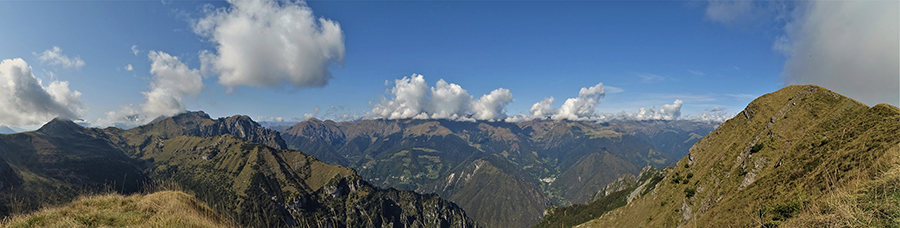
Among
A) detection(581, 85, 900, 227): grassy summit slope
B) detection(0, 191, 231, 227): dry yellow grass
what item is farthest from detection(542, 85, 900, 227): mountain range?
detection(0, 191, 231, 227): dry yellow grass

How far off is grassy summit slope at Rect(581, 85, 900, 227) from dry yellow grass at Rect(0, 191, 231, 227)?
19.1m

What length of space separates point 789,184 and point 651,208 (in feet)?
212

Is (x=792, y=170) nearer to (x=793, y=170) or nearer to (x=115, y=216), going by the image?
(x=793, y=170)

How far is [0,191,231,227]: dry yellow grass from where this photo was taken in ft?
39.6

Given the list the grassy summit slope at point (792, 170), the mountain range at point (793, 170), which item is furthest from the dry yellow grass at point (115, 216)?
the grassy summit slope at point (792, 170)

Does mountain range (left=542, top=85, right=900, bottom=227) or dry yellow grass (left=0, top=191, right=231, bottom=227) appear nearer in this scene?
mountain range (left=542, top=85, right=900, bottom=227)

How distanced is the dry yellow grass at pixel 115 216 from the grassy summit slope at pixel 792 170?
19133 mm

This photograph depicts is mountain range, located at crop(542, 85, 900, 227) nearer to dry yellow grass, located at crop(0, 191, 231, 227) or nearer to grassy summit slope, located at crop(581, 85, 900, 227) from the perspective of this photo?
grassy summit slope, located at crop(581, 85, 900, 227)

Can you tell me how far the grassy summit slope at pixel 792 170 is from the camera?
39.7ft

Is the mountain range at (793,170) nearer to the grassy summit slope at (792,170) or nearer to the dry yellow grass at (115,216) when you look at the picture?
the grassy summit slope at (792,170)

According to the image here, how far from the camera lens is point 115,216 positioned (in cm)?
1364

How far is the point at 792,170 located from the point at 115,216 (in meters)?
68.8

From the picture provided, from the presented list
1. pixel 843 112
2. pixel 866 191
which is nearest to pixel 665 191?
pixel 843 112

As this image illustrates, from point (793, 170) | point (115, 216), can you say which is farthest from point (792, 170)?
point (115, 216)
